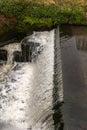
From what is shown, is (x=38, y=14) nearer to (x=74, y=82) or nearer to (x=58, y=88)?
(x=74, y=82)

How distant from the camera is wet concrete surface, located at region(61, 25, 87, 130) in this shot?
1033 centimetres

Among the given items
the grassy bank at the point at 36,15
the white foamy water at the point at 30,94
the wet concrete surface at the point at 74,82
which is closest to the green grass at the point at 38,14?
the grassy bank at the point at 36,15

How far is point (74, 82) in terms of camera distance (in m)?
13.1

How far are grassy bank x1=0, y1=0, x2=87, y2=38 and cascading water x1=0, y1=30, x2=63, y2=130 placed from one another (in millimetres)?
2502

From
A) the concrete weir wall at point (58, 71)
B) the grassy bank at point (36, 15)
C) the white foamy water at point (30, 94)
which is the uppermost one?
the grassy bank at point (36, 15)

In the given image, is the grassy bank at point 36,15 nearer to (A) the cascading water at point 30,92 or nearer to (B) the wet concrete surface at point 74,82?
(A) the cascading water at point 30,92

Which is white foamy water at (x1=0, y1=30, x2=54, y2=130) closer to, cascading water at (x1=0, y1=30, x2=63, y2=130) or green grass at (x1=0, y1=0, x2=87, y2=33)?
cascading water at (x1=0, y1=30, x2=63, y2=130)

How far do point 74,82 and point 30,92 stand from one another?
2269mm

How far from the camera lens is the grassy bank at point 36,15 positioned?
68.9ft

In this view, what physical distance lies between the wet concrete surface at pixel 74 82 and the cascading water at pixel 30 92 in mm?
617

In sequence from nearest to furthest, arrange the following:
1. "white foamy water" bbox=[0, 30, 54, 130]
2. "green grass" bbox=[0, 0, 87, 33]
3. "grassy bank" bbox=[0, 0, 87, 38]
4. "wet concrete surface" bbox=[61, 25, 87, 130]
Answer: "wet concrete surface" bbox=[61, 25, 87, 130]
"white foamy water" bbox=[0, 30, 54, 130]
"grassy bank" bbox=[0, 0, 87, 38]
"green grass" bbox=[0, 0, 87, 33]

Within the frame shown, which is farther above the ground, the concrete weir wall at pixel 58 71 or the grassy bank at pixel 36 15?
the grassy bank at pixel 36 15

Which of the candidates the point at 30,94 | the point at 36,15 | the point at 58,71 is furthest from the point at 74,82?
the point at 36,15

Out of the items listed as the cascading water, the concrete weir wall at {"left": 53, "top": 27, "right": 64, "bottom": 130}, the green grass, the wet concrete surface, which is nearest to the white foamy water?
the cascading water
